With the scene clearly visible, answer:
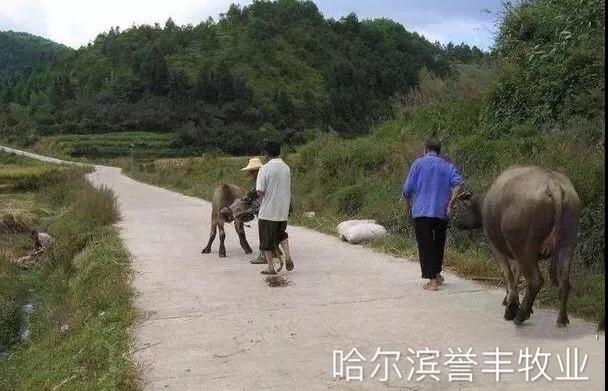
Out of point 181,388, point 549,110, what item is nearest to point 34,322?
point 181,388

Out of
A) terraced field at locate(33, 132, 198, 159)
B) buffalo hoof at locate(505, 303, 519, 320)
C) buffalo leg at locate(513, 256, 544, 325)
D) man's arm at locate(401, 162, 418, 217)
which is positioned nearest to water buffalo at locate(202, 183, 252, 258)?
man's arm at locate(401, 162, 418, 217)

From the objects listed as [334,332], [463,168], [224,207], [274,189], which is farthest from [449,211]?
[463,168]

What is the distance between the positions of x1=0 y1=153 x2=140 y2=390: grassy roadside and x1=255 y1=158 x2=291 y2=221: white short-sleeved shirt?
192cm

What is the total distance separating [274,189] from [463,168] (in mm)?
5425

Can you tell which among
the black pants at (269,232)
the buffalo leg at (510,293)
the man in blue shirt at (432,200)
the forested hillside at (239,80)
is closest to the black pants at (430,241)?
the man in blue shirt at (432,200)

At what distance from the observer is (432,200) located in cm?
732

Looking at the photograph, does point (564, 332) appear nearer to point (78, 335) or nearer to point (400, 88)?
point (78, 335)

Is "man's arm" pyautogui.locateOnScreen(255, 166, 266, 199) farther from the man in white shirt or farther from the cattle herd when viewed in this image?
the cattle herd

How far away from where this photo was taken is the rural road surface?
4684 millimetres

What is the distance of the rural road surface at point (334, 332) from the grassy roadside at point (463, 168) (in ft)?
2.35

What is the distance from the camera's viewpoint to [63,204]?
81.6ft

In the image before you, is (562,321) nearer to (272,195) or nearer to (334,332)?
(334,332)

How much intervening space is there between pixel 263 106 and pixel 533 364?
64676 millimetres

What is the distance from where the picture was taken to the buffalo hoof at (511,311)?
233 inches
